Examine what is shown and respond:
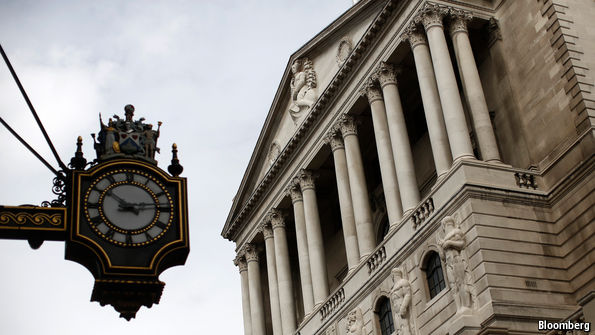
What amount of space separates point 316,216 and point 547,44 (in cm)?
1329

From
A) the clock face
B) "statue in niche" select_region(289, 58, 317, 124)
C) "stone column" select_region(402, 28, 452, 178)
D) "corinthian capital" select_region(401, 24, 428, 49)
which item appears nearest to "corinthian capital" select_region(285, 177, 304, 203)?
"statue in niche" select_region(289, 58, 317, 124)

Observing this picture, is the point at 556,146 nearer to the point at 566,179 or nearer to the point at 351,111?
the point at 566,179

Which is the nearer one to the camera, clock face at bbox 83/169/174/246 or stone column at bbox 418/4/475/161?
clock face at bbox 83/169/174/246

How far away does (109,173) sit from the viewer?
660 centimetres

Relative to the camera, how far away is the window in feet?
95.3

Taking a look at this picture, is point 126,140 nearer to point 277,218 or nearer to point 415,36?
point 415,36

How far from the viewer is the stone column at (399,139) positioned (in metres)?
32.2

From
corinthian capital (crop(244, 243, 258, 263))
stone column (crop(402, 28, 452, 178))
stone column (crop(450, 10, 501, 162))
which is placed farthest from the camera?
corinthian capital (crop(244, 243, 258, 263))

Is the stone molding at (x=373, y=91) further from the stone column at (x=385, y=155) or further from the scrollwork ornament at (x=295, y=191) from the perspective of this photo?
the scrollwork ornament at (x=295, y=191)

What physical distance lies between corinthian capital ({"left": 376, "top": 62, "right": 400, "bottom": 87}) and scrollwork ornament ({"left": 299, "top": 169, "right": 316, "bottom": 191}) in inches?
267

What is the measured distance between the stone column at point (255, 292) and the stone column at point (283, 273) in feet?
9.30

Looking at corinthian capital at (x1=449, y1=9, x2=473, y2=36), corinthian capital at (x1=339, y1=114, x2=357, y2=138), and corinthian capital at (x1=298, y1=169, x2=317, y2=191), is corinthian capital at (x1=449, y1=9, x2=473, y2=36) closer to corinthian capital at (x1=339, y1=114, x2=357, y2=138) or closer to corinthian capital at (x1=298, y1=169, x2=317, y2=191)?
corinthian capital at (x1=339, y1=114, x2=357, y2=138)

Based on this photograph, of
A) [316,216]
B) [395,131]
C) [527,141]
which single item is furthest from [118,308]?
[316,216]

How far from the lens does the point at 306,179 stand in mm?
40438
